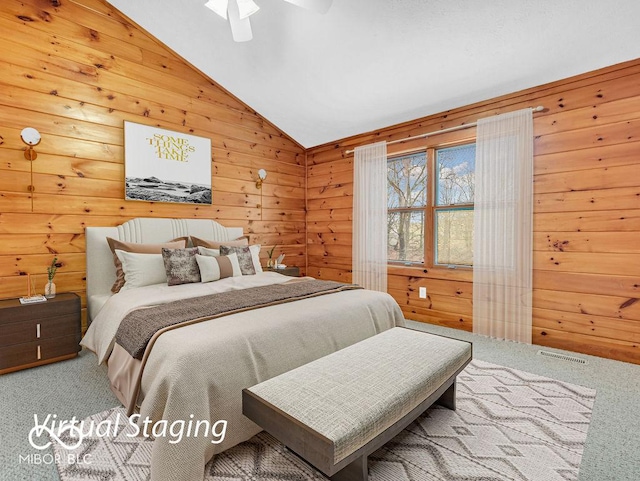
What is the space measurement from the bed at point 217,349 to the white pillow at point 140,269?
9 centimetres

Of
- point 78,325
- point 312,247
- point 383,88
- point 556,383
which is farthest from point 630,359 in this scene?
point 78,325

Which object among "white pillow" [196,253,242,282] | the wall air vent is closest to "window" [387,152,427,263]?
the wall air vent

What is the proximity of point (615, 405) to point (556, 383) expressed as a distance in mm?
342

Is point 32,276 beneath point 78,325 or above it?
above

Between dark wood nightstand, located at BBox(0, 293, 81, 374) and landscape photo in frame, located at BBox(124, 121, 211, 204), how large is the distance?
126 cm

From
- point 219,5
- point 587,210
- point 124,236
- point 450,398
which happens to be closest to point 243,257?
point 124,236

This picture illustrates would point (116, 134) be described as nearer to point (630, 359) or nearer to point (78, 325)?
point (78, 325)

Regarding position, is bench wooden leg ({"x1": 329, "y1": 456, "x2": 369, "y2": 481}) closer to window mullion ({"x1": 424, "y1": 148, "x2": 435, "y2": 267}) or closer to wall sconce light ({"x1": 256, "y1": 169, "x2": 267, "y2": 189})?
window mullion ({"x1": 424, "y1": 148, "x2": 435, "y2": 267})

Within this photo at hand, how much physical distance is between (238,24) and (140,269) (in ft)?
7.07

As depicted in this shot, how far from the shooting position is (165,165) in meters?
3.67

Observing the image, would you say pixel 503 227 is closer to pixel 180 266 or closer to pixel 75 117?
pixel 180 266

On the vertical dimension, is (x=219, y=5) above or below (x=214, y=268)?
above

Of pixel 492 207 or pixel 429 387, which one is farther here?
pixel 492 207

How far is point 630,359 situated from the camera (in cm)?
272
